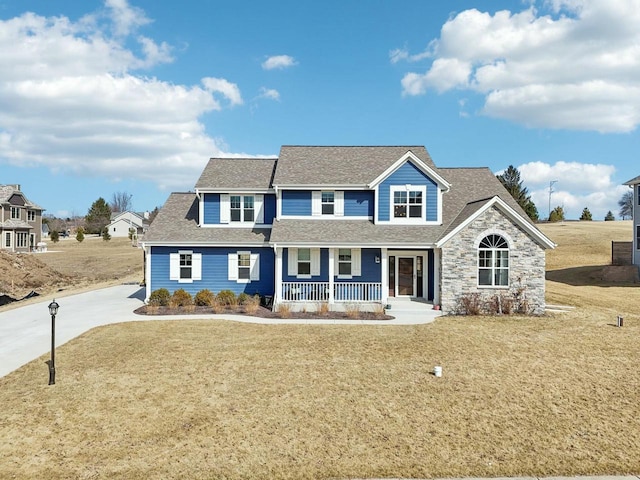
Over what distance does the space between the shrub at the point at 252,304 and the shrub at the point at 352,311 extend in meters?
4.45

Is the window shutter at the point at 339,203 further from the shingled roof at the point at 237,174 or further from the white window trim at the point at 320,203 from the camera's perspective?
the shingled roof at the point at 237,174

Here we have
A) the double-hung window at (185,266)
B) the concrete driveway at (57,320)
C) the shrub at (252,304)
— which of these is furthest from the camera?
the double-hung window at (185,266)

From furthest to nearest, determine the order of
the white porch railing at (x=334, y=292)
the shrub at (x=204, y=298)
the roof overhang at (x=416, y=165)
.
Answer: the roof overhang at (x=416, y=165)
the shrub at (x=204, y=298)
the white porch railing at (x=334, y=292)

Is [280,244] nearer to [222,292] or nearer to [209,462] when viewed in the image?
[222,292]

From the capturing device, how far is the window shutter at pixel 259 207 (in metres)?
24.0

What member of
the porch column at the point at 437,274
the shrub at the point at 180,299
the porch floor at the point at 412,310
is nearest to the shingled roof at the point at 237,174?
the shrub at the point at 180,299

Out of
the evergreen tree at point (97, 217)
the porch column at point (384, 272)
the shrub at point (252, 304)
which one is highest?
the evergreen tree at point (97, 217)

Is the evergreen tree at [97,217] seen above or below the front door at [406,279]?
above

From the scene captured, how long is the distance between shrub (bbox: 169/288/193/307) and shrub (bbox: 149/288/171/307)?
33cm

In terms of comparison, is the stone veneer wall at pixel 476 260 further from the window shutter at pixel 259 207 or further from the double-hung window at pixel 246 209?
the double-hung window at pixel 246 209

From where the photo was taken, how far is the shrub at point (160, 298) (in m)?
21.2

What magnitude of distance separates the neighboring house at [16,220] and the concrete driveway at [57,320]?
37844 millimetres

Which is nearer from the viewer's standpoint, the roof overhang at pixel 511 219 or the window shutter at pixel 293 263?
the roof overhang at pixel 511 219

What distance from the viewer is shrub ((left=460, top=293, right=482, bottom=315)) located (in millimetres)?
19438
